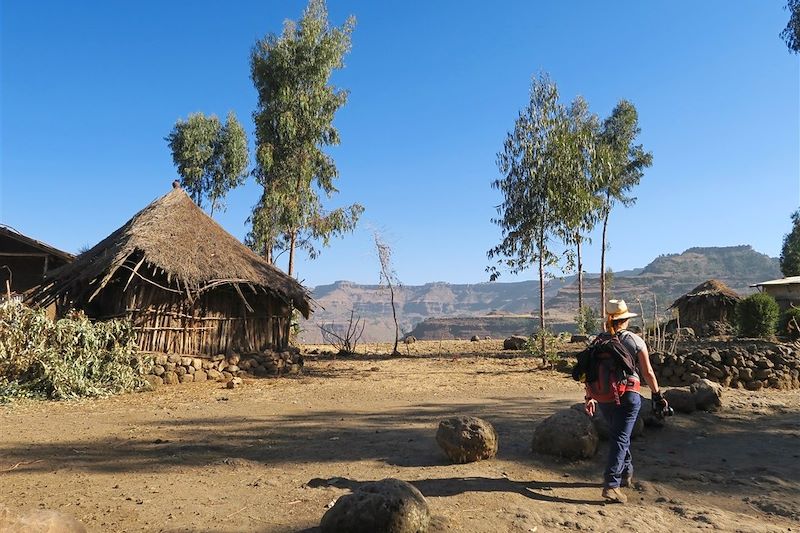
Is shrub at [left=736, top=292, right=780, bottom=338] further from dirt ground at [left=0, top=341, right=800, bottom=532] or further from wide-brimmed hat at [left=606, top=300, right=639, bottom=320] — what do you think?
wide-brimmed hat at [left=606, top=300, right=639, bottom=320]

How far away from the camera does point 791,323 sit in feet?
57.2

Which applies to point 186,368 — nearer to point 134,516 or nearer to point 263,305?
point 263,305

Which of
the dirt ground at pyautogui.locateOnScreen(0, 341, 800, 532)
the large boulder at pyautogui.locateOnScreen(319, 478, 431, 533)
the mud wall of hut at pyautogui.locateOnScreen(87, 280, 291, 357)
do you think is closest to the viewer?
the large boulder at pyautogui.locateOnScreen(319, 478, 431, 533)

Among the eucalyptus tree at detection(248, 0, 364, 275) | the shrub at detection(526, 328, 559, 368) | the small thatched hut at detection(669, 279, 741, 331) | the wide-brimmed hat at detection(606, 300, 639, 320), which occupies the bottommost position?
the shrub at detection(526, 328, 559, 368)

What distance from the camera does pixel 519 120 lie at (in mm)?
16750

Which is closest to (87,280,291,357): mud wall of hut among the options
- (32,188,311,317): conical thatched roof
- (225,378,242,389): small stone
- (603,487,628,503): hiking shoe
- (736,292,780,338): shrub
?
(32,188,311,317): conical thatched roof

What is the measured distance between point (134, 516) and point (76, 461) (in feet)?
7.11

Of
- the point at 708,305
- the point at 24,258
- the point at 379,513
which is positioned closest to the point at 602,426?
the point at 379,513

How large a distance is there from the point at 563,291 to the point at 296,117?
100 meters

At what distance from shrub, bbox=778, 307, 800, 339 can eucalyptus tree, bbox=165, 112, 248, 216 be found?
2620cm

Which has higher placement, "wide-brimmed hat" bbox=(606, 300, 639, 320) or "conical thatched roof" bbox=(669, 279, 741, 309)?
"conical thatched roof" bbox=(669, 279, 741, 309)

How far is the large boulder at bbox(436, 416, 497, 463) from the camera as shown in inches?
220

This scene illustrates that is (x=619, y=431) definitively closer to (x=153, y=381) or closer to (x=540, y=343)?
(x=153, y=381)

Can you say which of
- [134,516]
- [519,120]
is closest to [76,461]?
[134,516]
